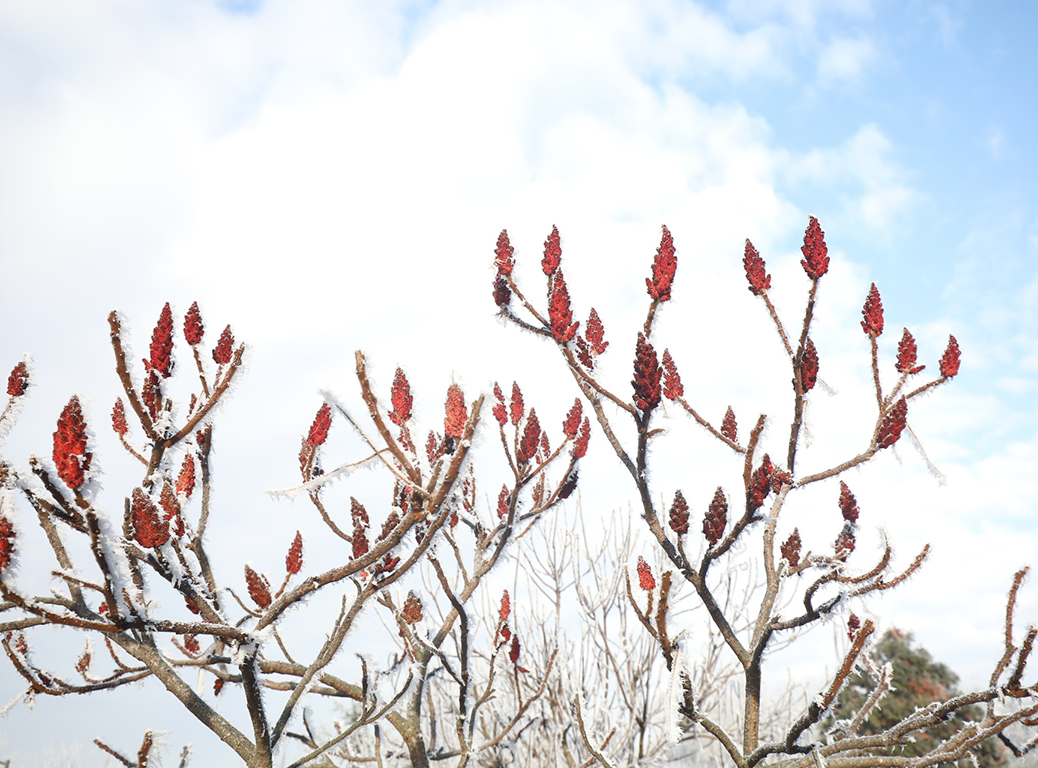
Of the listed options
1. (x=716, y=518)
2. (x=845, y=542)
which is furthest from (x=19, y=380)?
(x=845, y=542)

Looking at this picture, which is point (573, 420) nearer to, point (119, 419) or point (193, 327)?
point (193, 327)

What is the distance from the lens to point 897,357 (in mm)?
2559

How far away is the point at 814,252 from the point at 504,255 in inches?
43.3

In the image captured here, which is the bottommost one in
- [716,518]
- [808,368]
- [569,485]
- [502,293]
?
[716,518]

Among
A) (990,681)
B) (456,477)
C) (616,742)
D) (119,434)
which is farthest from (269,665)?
(616,742)

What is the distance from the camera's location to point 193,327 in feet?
7.83

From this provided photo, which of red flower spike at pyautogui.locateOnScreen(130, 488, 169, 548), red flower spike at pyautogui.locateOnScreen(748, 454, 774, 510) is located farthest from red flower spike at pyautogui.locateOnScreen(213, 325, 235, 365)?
red flower spike at pyautogui.locateOnScreen(748, 454, 774, 510)

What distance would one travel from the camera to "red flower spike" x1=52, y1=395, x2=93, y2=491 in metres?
1.30

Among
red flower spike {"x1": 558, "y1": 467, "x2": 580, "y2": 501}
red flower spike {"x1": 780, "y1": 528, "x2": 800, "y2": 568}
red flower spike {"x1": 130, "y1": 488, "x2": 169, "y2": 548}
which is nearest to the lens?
red flower spike {"x1": 130, "y1": 488, "x2": 169, "y2": 548}

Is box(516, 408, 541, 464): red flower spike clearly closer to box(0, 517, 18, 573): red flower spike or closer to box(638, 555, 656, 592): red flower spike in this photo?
box(638, 555, 656, 592): red flower spike

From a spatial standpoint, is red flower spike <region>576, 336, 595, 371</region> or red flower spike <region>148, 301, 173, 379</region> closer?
red flower spike <region>148, 301, 173, 379</region>

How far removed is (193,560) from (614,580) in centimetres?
369

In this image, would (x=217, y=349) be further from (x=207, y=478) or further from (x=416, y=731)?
(x=416, y=731)

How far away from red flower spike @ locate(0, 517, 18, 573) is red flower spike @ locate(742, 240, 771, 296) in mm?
2364
